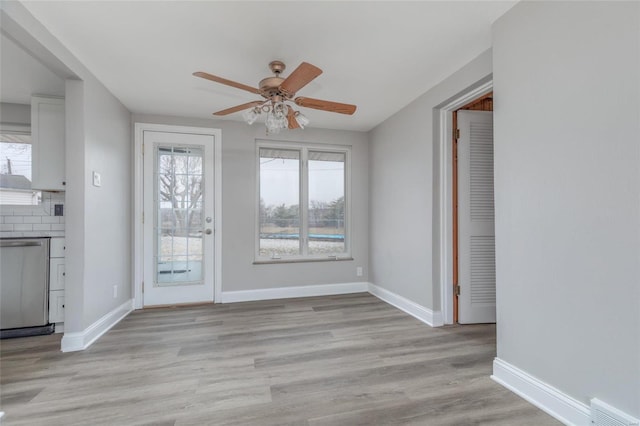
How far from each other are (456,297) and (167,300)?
3.44 metres

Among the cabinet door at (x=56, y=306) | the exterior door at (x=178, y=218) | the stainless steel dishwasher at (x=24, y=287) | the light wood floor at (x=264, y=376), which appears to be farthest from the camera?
the exterior door at (x=178, y=218)

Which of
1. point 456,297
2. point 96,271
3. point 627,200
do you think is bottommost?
point 456,297

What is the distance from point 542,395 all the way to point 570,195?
1.17m

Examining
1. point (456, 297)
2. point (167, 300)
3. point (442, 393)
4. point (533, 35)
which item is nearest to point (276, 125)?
point (533, 35)

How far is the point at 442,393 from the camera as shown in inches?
71.0

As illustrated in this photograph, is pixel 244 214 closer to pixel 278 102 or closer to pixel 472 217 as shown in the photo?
pixel 278 102

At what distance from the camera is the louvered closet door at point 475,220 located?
9.68 ft

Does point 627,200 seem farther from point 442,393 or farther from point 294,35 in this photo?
point 294,35

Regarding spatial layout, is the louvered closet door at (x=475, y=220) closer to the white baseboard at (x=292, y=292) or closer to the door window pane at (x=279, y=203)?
the white baseboard at (x=292, y=292)

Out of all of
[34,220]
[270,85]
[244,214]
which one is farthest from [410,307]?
[34,220]

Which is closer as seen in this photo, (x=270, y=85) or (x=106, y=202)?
(x=270, y=85)

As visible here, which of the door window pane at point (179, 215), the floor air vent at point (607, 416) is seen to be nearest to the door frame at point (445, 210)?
the floor air vent at point (607, 416)

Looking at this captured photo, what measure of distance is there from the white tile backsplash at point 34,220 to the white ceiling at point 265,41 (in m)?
1.35

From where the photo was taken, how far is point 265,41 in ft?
6.86
